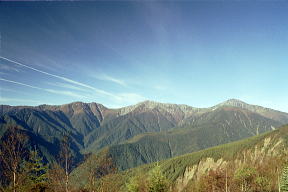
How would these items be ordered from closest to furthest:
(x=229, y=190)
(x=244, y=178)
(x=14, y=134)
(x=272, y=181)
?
1. (x=14, y=134)
2. (x=229, y=190)
3. (x=244, y=178)
4. (x=272, y=181)

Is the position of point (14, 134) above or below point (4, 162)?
above

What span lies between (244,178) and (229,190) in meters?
10.5

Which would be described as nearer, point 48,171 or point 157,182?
point 48,171

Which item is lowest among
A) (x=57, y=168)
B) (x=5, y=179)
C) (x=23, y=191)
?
(x=23, y=191)

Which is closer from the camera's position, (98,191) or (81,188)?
(98,191)

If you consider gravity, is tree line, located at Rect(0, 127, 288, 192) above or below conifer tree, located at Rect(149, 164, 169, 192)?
above

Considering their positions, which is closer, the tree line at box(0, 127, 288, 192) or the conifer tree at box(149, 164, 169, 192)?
the tree line at box(0, 127, 288, 192)

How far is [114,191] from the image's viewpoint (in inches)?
1367

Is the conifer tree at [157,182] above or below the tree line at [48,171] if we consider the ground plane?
below

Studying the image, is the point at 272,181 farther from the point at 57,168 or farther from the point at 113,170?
the point at 57,168

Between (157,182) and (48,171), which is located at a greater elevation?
(48,171)

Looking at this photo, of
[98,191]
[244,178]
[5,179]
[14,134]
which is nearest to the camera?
[14,134]

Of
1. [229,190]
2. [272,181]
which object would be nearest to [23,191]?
[229,190]

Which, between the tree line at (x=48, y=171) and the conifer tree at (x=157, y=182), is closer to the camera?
the tree line at (x=48, y=171)
